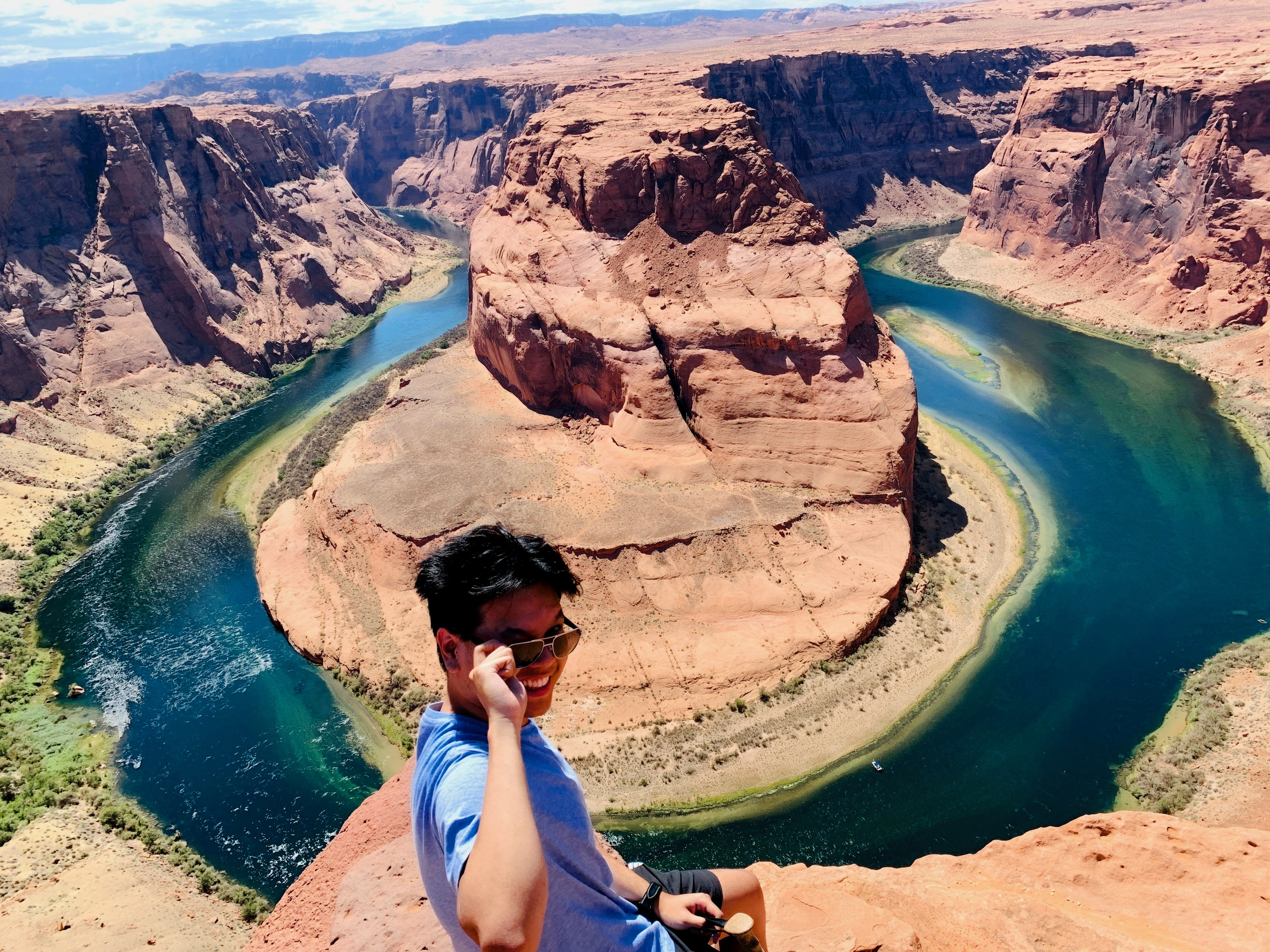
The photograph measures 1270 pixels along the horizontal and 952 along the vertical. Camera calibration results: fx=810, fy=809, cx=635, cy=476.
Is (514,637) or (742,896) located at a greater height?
(514,637)

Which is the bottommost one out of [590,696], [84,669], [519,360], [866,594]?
[84,669]

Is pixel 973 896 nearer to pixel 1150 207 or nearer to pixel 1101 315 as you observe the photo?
pixel 1101 315

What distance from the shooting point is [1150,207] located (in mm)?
53750

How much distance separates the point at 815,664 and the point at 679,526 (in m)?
6.21

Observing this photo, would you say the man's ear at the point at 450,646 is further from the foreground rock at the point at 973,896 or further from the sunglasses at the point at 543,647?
the foreground rock at the point at 973,896

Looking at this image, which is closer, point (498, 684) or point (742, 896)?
point (498, 684)

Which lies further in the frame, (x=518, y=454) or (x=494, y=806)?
(x=518, y=454)

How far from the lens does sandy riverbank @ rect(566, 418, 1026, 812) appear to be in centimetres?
2159

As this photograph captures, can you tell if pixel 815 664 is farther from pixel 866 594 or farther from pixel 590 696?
pixel 590 696

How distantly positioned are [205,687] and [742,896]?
2557cm

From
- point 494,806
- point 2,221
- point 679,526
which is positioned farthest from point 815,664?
point 2,221

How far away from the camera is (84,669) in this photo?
27.9m

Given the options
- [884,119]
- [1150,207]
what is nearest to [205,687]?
[1150,207]

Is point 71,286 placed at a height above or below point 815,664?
above
